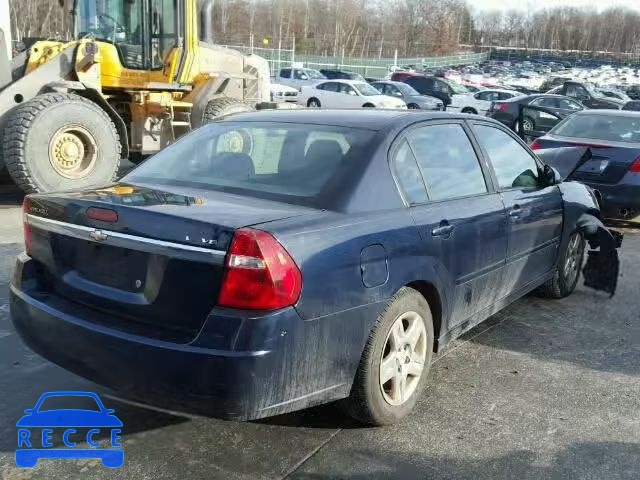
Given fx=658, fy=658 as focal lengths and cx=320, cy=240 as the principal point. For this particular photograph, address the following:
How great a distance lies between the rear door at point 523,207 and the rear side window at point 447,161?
0.74ft

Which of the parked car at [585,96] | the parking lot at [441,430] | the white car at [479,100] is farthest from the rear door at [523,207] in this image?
the parked car at [585,96]

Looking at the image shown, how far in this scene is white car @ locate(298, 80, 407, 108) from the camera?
25922 mm

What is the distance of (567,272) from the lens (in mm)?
5477

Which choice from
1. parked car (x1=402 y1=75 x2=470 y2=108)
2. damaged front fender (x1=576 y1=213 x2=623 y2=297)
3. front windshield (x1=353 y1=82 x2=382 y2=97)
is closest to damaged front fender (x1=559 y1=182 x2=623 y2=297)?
damaged front fender (x1=576 y1=213 x2=623 y2=297)

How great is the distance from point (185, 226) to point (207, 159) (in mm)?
1091

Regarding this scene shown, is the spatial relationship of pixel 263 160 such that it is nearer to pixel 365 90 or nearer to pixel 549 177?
pixel 549 177

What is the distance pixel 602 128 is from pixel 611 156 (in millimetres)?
865

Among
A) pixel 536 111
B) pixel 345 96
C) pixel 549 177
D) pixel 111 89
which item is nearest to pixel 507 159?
pixel 549 177

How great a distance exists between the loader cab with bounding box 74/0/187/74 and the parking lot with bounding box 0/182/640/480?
5876mm

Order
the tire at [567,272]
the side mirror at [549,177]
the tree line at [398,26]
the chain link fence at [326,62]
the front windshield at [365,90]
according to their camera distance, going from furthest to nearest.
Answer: the tree line at [398,26]
the chain link fence at [326,62]
the front windshield at [365,90]
the tire at [567,272]
the side mirror at [549,177]

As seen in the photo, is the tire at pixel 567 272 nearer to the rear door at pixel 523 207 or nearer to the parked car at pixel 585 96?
the rear door at pixel 523 207

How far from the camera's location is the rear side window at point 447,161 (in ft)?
12.0

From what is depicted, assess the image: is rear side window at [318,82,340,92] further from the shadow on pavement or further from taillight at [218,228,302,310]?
taillight at [218,228,302,310]

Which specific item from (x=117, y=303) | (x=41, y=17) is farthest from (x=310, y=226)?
(x=41, y=17)
